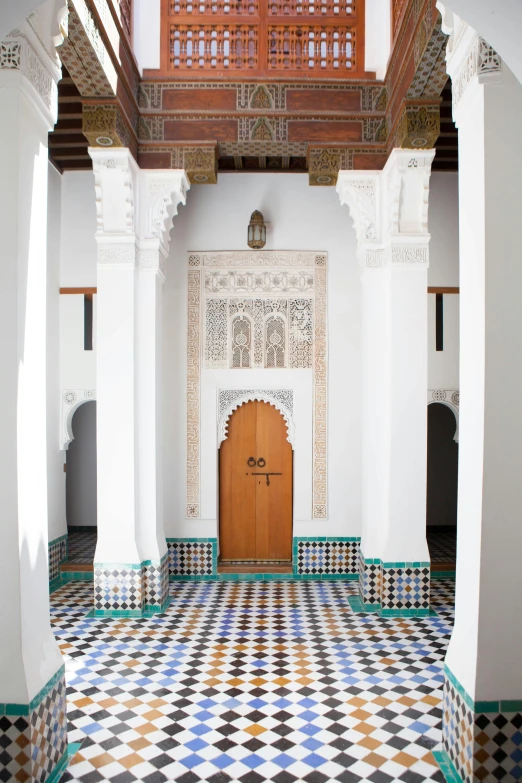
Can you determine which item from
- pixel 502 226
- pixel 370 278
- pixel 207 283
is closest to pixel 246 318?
pixel 207 283

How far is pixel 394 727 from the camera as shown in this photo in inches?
97.8

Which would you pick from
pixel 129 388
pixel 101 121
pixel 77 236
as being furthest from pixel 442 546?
pixel 101 121

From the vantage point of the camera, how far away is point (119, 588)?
3803 mm

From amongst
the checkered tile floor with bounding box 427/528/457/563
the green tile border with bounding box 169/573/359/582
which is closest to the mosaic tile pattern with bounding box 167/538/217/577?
the green tile border with bounding box 169/573/359/582

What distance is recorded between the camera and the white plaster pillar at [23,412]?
1858mm

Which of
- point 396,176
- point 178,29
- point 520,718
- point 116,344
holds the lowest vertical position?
point 520,718

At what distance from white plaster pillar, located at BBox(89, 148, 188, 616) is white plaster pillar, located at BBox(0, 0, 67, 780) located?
173cm

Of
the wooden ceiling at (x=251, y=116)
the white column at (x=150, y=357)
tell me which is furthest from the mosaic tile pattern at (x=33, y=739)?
the wooden ceiling at (x=251, y=116)

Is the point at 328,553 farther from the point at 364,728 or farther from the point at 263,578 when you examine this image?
the point at 364,728

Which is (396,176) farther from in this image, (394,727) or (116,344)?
(394,727)

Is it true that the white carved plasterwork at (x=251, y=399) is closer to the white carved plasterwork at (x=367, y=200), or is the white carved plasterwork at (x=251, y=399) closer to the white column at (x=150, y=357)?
the white column at (x=150, y=357)

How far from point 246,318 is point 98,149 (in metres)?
1.63

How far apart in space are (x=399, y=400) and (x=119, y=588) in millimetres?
2042

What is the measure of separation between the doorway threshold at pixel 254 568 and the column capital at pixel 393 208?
2249mm
